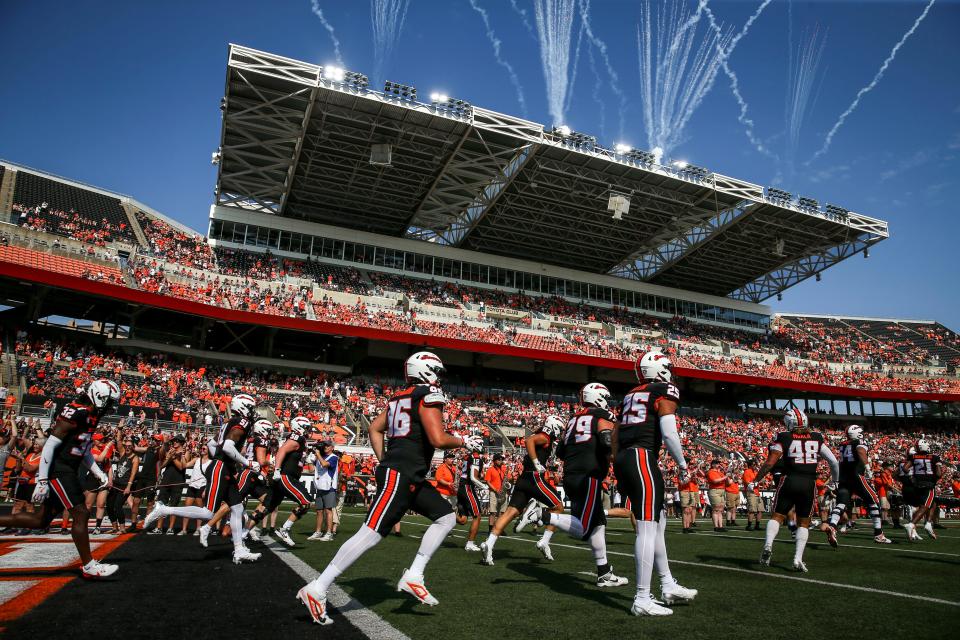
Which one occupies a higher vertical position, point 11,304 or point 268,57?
point 268,57

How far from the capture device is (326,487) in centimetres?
1107

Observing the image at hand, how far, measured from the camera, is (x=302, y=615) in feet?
15.5

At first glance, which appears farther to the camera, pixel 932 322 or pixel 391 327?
pixel 932 322

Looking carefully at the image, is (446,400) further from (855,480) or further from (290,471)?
(855,480)

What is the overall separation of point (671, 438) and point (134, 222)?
4418 cm

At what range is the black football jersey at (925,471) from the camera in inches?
488

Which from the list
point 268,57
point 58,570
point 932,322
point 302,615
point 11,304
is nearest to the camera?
point 302,615

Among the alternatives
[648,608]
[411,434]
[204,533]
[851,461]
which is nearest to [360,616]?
[411,434]

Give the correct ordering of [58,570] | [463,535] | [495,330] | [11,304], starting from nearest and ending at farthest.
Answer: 1. [58,570]
2. [463,535]
3. [11,304]
4. [495,330]

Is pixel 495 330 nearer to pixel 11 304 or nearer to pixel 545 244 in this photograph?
pixel 545 244

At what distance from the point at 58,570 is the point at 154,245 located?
35.9 metres

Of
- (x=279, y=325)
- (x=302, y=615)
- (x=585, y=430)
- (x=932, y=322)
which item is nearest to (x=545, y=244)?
(x=279, y=325)

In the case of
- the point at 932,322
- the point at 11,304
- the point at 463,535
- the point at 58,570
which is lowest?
the point at 463,535

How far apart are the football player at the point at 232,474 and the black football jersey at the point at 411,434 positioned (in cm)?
340
